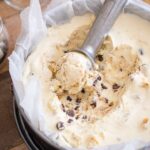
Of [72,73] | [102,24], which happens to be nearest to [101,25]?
[102,24]

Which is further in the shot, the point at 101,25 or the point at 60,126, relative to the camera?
the point at 101,25

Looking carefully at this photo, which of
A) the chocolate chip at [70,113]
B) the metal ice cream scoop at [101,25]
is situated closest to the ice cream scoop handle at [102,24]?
the metal ice cream scoop at [101,25]

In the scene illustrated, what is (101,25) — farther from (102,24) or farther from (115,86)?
(115,86)

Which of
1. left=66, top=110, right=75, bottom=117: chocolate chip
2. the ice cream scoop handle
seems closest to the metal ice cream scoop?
the ice cream scoop handle

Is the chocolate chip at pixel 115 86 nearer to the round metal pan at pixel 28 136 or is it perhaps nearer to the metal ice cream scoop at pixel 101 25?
the metal ice cream scoop at pixel 101 25

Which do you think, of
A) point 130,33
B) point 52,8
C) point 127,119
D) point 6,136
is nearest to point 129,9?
point 130,33

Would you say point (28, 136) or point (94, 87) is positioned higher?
point (94, 87)
